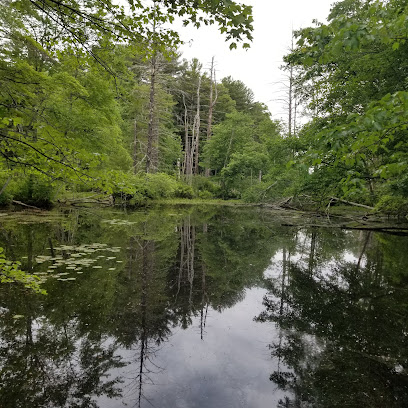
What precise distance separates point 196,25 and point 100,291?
13.9 ft

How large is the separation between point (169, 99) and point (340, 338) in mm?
30779

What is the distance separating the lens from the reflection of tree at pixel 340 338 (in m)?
2.73

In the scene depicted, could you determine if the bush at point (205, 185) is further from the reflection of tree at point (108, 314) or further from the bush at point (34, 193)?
the reflection of tree at point (108, 314)

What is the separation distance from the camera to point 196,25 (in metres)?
2.73

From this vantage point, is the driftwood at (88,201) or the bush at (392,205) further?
the driftwood at (88,201)

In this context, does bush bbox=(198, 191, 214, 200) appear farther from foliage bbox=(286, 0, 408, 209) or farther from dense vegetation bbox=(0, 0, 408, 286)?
foliage bbox=(286, 0, 408, 209)

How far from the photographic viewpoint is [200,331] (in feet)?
12.9

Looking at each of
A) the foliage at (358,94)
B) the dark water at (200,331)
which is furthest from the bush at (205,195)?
the dark water at (200,331)

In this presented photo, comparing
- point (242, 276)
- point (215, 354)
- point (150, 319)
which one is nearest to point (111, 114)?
point (242, 276)

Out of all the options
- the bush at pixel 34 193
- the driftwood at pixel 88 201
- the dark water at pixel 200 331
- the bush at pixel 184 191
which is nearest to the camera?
the dark water at pixel 200 331

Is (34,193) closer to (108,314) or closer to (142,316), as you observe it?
(108,314)

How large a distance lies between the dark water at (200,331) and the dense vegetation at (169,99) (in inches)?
47.5

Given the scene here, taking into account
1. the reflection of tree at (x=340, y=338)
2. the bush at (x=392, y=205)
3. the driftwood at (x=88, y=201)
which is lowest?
the reflection of tree at (x=340, y=338)

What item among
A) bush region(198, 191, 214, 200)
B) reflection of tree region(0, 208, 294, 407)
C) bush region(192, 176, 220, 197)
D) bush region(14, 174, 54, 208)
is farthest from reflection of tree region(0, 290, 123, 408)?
bush region(192, 176, 220, 197)
